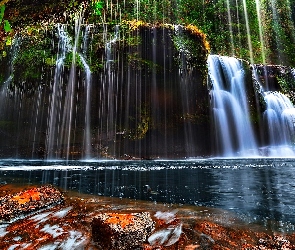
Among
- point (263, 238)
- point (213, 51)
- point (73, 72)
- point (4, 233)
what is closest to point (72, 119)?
point (73, 72)

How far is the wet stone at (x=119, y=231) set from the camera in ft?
9.35

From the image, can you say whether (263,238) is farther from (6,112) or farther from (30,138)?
(6,112)

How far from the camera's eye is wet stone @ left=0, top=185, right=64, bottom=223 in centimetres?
409

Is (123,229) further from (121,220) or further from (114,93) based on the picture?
(114,93)

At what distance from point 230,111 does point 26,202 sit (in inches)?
648

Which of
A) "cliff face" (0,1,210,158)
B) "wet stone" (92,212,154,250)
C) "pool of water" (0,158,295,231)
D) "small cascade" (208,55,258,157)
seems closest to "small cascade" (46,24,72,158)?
"cliff face" (0,1,210,158)

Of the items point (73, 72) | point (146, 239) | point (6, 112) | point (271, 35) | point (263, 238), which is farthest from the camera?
point (271, 35)

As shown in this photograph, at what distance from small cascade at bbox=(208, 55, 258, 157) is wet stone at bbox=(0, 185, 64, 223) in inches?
578

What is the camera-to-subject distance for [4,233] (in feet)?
11.4

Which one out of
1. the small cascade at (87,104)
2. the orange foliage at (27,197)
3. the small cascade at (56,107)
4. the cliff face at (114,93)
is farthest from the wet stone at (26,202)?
the small cascade at (56,107)

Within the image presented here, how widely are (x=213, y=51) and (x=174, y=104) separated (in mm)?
16930

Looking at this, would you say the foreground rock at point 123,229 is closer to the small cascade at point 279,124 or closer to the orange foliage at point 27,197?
the orange foliage at point 27,197

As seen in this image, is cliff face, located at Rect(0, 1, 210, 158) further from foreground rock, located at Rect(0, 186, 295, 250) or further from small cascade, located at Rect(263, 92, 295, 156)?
foreground rock, located at Rect(0, 186, 295, 250)

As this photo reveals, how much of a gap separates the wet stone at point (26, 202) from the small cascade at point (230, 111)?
14.7m
